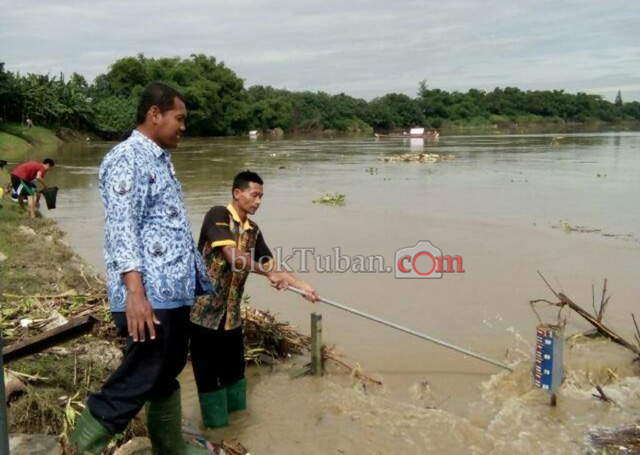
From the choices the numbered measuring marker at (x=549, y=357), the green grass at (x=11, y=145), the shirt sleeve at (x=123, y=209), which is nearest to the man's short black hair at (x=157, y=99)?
the shirt sleeve at (x=123, y=209)

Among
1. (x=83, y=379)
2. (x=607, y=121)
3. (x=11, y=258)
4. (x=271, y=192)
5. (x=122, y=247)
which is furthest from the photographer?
(x=607, y=121)

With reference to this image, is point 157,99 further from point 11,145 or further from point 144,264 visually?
point 11,145

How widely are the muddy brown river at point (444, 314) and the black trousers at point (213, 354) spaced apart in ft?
1.18

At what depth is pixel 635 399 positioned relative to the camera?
13.9 feet

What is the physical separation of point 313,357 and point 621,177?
17696 mm

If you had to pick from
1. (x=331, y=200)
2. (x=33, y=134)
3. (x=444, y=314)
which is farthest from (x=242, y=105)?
(x=444, y=314)

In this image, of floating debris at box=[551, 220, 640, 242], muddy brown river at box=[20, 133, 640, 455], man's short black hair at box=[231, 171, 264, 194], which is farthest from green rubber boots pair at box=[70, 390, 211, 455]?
floating debris at box=[551, 220, 640, 242]

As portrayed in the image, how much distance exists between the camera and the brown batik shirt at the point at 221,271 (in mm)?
3365

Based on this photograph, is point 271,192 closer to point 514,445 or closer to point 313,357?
point 313,357

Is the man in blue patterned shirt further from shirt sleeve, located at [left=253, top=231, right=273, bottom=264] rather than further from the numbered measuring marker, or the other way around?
the numbered measuring marker

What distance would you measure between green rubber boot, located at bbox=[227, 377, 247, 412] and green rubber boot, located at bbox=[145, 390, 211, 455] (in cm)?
99

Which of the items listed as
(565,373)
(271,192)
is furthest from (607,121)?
(565,373)

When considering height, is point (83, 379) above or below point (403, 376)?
above

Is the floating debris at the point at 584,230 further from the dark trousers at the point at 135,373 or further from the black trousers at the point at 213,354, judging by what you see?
the dark trousers at the point at 135,373
